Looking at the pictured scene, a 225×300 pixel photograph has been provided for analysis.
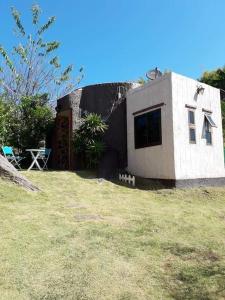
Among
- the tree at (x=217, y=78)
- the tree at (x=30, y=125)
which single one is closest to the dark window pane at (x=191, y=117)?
the tree at (x=30, y=125)

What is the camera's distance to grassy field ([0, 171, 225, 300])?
377 centimetres

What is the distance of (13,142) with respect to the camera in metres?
13.6

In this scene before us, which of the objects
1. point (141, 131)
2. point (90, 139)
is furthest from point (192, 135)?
point (90, 139)

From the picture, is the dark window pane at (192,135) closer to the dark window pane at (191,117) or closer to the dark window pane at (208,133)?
the dark window pane at (191,117)

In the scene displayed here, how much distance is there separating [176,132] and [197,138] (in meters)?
1.09

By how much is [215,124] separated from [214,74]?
50.1ft

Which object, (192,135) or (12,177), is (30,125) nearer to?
(12,177)

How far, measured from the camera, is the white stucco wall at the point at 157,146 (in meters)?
10.5

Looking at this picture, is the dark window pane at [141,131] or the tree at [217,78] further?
the tree at [217,78]

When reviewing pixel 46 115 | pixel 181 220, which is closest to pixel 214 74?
pixel 46 115

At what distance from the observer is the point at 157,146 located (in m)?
11.0

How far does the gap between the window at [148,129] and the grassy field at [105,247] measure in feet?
10.3

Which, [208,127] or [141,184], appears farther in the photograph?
[208,127]

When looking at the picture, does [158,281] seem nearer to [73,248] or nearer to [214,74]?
[73,248]
